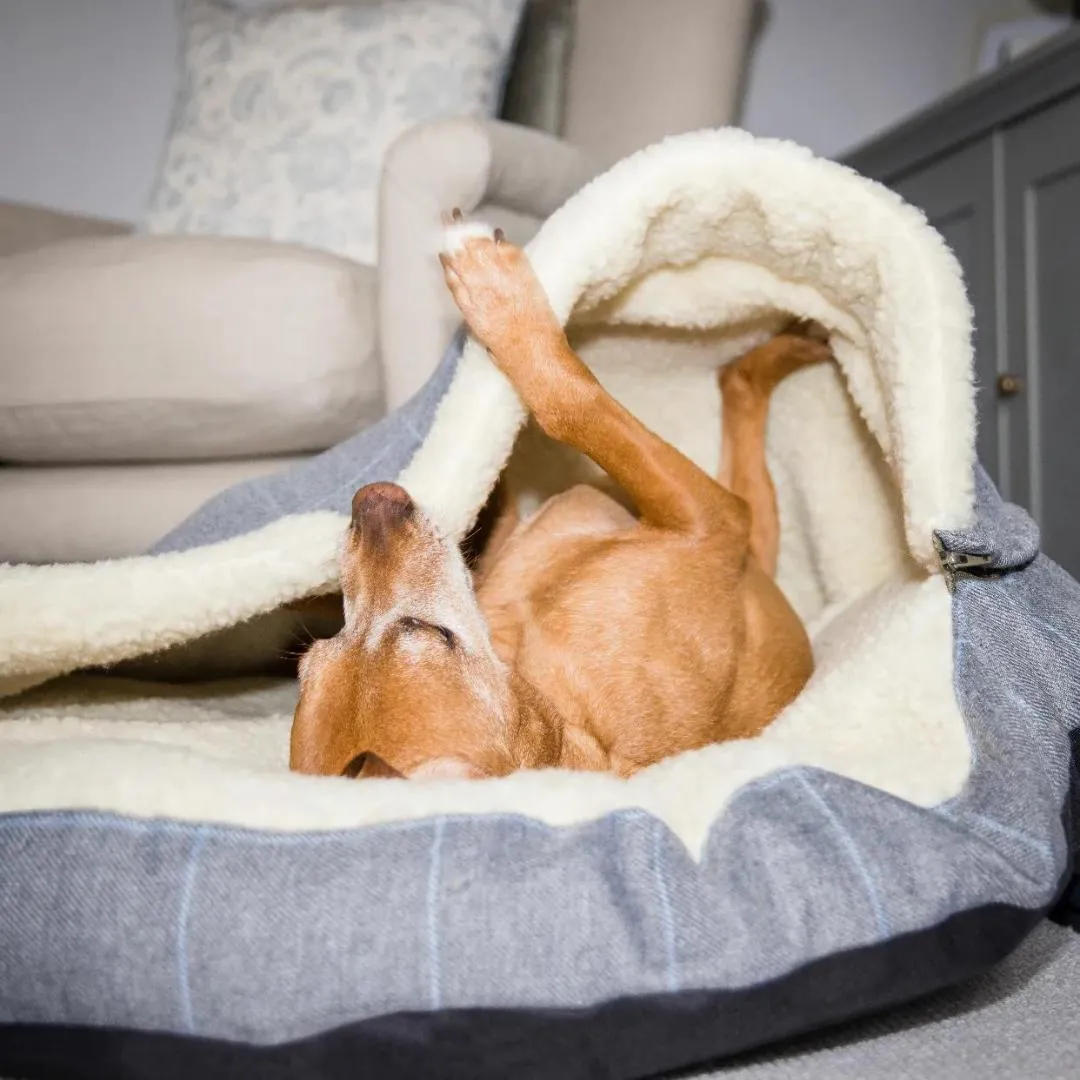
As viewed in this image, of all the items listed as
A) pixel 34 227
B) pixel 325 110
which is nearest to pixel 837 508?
pixel 325 110

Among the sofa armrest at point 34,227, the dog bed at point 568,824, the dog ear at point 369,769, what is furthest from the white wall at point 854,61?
the dog ear at point 369,769

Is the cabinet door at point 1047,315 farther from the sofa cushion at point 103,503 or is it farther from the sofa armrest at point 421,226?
the sofa cushion at point 103,503

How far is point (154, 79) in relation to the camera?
11.8 feet

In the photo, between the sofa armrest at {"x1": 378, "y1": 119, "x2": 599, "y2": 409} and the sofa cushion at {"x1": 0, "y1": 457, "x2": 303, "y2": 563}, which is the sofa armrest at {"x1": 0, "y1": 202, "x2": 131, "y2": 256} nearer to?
the sofa cushion at {"x1": 0, "y1": 457, "x2": 303, "y2": 563}

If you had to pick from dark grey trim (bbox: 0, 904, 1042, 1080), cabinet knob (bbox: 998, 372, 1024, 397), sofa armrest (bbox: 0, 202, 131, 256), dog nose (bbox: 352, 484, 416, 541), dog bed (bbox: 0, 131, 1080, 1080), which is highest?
sofa armrest (bbox: 0, 202, 131, 256)

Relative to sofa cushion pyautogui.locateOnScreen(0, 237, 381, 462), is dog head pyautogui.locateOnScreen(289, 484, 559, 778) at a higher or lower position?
lower

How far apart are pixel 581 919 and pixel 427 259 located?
49.5 inches

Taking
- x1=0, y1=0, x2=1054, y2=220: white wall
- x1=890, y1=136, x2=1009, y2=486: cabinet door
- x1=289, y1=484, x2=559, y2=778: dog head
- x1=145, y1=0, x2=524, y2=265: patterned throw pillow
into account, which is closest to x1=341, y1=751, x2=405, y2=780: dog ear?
x1=289, y1=484, x2=559, y2=778: dog head

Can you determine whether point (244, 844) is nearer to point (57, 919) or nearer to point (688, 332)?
point (57, 919)

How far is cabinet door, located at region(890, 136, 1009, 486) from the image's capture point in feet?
7.95

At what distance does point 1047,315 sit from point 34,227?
8.47ft

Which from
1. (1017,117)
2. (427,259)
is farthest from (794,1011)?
(1017,117)

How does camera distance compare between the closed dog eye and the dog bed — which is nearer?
the dog bed

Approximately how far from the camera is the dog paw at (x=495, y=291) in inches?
49.7
